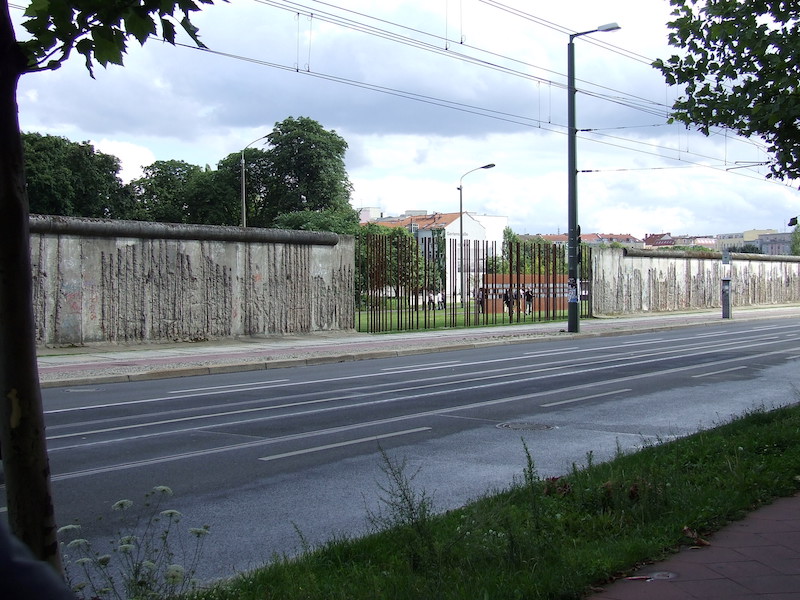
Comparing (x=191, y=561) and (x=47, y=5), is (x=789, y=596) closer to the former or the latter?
(x=191, y=561)

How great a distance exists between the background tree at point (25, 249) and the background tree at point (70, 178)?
51563 mm

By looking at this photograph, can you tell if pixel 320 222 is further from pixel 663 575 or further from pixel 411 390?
pixel 663 575

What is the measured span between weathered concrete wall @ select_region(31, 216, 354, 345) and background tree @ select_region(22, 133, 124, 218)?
30993mm

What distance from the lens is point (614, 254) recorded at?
41406 mm

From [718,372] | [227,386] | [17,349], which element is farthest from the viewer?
[718,372]

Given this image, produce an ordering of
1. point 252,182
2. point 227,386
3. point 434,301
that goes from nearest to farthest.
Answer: point 227,386
point 434,301
point 252,182

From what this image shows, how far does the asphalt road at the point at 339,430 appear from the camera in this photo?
6719 mm

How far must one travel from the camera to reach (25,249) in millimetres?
3125

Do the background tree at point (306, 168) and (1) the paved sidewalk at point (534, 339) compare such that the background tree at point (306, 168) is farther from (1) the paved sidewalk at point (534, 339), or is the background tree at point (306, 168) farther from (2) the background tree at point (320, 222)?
(1) the paved sidewalk at point (534, 339)

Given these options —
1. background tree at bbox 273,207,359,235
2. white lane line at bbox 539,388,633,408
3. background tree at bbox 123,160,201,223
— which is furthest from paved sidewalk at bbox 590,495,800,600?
background tree at bbox 123,160,201,223

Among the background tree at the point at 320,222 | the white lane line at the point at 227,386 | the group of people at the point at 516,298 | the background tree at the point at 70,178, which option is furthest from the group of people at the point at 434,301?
the background tree at the point at 70,178

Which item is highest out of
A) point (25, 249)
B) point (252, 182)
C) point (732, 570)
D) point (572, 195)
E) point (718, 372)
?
point (252, 182)

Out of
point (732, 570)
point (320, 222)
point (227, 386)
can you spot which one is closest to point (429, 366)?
point (227, 386)

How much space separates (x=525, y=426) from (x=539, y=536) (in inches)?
216
